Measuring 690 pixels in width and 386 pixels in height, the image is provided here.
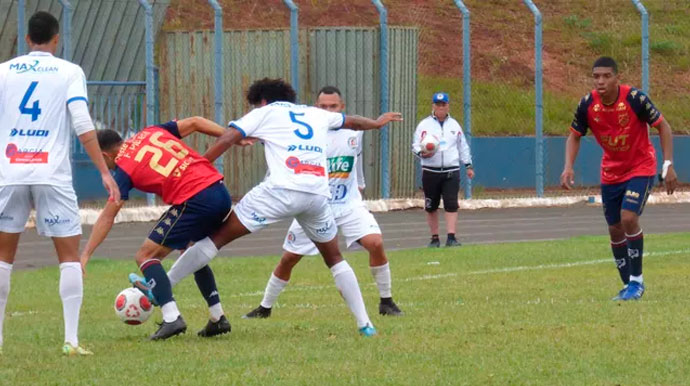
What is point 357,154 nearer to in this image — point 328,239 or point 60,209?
point 328,239

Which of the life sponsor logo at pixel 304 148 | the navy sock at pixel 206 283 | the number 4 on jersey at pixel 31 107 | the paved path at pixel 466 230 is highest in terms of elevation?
the number 4 on jersey at pixel 31 107

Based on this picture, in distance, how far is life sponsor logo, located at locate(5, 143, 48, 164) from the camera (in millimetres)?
8086

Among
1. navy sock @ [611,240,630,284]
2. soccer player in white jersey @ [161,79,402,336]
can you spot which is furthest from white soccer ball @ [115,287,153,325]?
navy sock @ [611,240,630,284]

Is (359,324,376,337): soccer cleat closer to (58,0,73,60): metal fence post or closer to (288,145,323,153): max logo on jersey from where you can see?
(288,145,323,153): max logo on jersey

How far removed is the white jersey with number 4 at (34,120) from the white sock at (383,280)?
3.31 m

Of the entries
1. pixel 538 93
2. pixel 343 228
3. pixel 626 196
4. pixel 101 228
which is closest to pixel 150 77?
pixel 538 93

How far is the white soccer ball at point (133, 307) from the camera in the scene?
912 centimetres

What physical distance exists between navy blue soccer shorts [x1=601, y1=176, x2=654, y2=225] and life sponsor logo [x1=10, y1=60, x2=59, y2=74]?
17.0 feet

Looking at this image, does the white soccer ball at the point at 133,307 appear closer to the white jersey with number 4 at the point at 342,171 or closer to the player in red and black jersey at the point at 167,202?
the player in red and black jersey at the point at 167,202

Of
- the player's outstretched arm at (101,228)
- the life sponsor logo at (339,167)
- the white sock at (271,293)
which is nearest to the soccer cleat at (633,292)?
the life sponsor logo at (339,167)

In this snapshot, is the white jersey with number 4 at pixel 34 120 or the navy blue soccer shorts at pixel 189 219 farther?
the navy blue soccer shorts at pixel 189 219

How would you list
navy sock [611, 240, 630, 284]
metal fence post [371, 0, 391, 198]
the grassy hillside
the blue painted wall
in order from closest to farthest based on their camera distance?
navy sock [611, 240, 630, 284], metal fence post [371, 0, 391, 198], the blue painted wall, the grassy hillside

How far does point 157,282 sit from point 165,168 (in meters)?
0.78

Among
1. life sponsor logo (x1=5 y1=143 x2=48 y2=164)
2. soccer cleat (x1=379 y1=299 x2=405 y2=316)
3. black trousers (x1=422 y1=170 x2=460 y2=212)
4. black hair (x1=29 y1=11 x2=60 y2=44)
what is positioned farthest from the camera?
black trousers (x1=422 y1=170 x2=460 y2=212)
